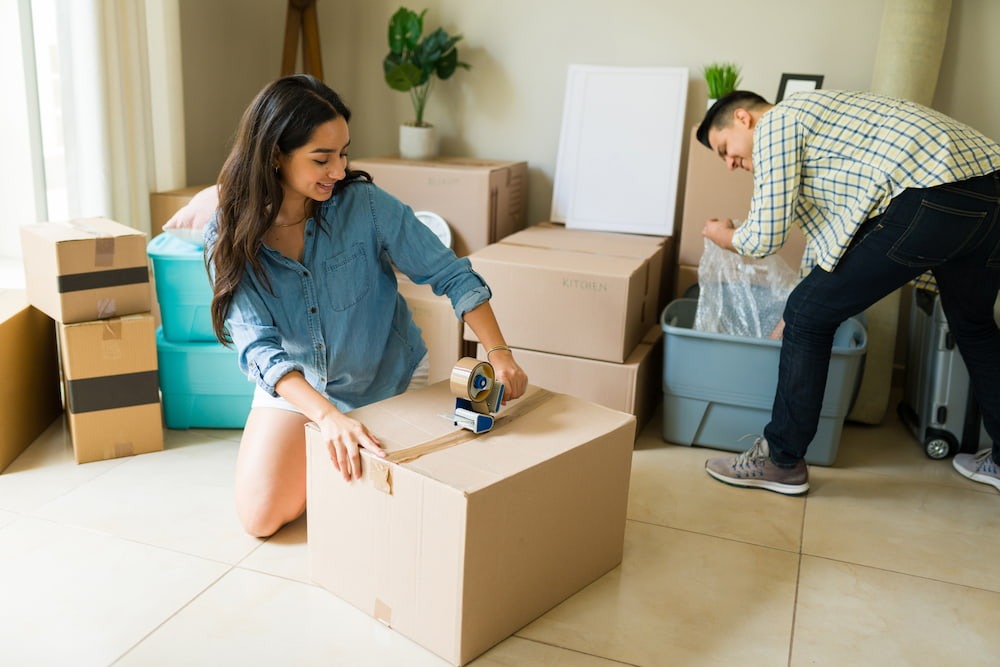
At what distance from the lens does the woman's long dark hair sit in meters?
1.71

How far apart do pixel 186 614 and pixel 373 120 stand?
226 centimetres

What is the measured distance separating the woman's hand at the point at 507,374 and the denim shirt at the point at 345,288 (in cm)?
12

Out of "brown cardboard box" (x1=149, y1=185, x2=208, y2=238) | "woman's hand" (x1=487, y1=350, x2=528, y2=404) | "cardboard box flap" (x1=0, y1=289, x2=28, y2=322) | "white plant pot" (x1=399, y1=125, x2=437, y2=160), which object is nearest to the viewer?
"woman's hand" (x1=487, y1=350, x2=528, y2=404)

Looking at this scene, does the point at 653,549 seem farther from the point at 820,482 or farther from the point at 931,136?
the point at 931,136

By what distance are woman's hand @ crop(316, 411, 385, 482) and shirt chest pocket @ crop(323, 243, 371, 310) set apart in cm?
36

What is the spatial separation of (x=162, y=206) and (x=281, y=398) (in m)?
1.26

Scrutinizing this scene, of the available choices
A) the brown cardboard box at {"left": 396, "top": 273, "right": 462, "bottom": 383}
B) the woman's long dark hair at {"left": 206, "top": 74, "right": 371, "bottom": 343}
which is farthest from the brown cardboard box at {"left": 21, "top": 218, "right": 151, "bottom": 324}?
the brown cardboard box at {"left": 396, "top": 273, "right": 462, "bottom": 383}

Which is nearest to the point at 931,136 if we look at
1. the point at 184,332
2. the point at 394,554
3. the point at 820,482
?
the point at 820,482

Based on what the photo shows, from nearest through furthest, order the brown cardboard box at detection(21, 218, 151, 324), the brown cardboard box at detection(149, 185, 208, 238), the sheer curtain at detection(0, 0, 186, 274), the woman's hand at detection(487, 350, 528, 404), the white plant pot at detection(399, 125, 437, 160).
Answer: the woman's hand at detection(487, 350, 528, 404)
the brown cardboard box at detection(21, 218, 151, 324)
the sheer curtain at detection(0, 0, 186, 274)
the brown cardboard box at detection(149, 185, 208, 238)
the white plant pot at detection(399, 125, 437, 160)

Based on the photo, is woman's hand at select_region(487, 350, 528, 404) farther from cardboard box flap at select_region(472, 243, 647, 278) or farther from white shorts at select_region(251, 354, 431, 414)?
cardboard box flap at select_region(472, 243, 647, 278)

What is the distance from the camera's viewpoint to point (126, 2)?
2.79 meters

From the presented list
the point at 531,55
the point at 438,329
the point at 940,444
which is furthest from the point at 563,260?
the point at 940,444

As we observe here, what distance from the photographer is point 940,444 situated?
8.20ft

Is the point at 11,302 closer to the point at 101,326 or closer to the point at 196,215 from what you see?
the point at 101,326
